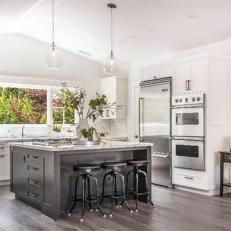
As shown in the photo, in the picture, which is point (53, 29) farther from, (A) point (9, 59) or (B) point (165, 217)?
(B) point (165, 217)

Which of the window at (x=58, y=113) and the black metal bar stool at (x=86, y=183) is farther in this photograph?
the window at (x=58, y=113)

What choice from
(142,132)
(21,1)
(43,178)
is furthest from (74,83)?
(43,178)

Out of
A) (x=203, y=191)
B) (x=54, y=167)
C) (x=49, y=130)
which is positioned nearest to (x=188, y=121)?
(x=203, y=191)

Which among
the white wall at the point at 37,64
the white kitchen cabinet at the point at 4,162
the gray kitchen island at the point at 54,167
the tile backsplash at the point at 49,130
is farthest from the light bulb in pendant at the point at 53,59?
the white wall at the point at 37,64

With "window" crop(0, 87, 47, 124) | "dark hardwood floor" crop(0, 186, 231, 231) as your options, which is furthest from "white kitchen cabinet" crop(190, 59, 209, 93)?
"window" crop(0, 87, 47, 124)

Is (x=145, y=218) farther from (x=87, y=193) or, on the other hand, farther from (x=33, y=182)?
(x=33, y=182)

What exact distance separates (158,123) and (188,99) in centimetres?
90

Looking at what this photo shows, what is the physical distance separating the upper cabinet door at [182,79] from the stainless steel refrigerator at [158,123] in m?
0.12

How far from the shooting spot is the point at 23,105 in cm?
809

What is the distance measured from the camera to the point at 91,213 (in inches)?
186

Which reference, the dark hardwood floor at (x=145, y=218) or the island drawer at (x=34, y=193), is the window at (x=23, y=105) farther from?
the island drawer at (x=34, y=193)

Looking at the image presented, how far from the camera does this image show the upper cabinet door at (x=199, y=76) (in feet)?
19.5

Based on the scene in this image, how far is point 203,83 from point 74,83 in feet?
12.0

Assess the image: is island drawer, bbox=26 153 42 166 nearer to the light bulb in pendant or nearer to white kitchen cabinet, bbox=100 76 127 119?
the light bulb in pendant
